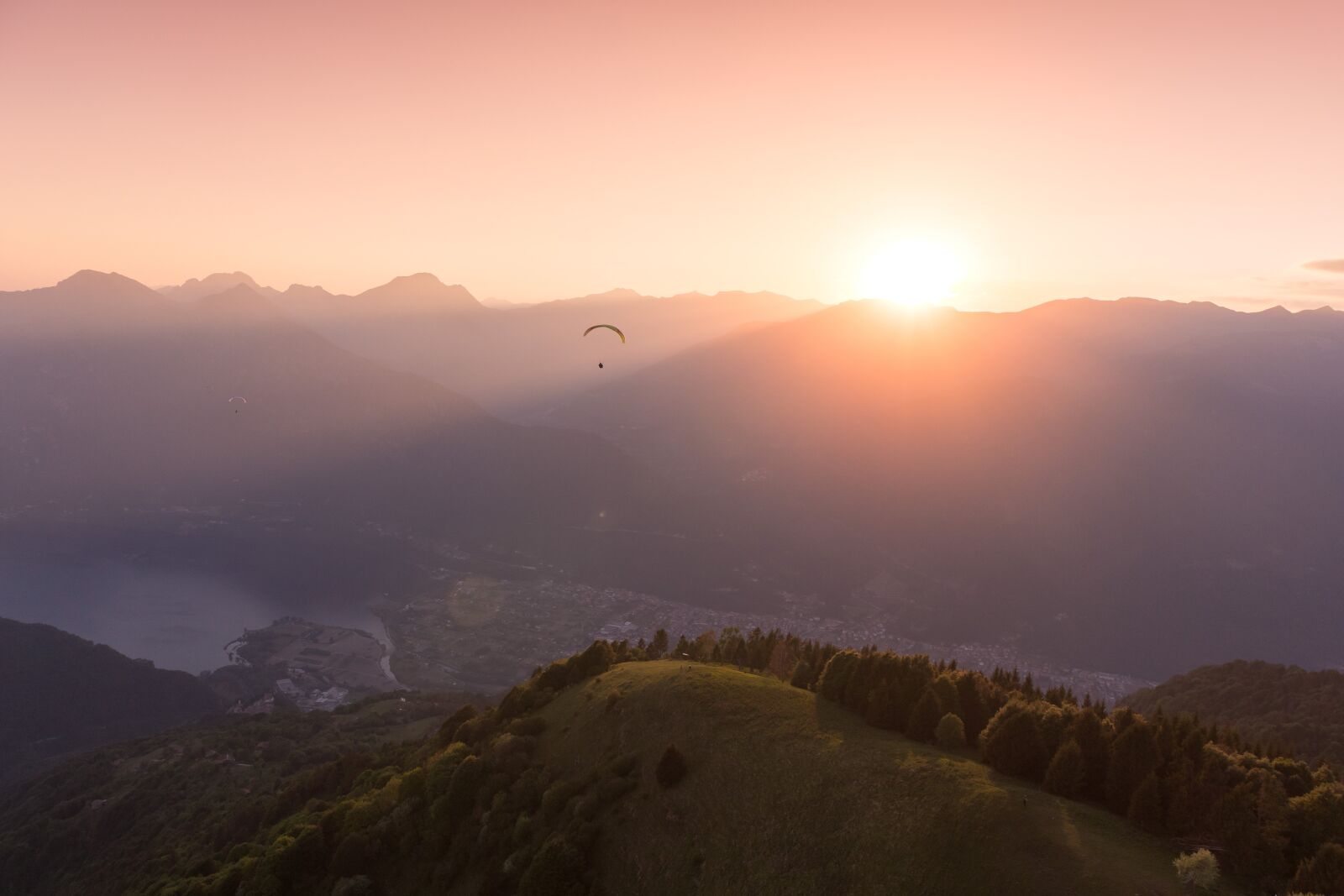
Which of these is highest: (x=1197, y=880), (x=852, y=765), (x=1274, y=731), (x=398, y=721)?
(x=1197, y=880)

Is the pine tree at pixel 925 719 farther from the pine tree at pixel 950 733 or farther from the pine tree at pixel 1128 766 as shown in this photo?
the pine tree at pixel 1128 766

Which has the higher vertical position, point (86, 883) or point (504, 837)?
point (504, 837)

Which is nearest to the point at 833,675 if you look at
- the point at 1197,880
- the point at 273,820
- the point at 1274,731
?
the point at 1197,880

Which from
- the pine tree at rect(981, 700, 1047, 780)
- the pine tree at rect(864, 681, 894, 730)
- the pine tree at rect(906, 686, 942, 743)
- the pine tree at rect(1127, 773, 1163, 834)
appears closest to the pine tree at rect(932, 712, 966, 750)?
the pine tree at rect(906, 686, 942, 743)

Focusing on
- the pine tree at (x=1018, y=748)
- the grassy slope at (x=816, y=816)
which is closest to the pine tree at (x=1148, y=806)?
the grassy slope at (x=816, y=816)

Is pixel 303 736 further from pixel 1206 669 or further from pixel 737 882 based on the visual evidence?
pixel 1206 669

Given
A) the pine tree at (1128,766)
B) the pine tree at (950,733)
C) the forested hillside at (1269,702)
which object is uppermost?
the pine tree at (1128,766)
